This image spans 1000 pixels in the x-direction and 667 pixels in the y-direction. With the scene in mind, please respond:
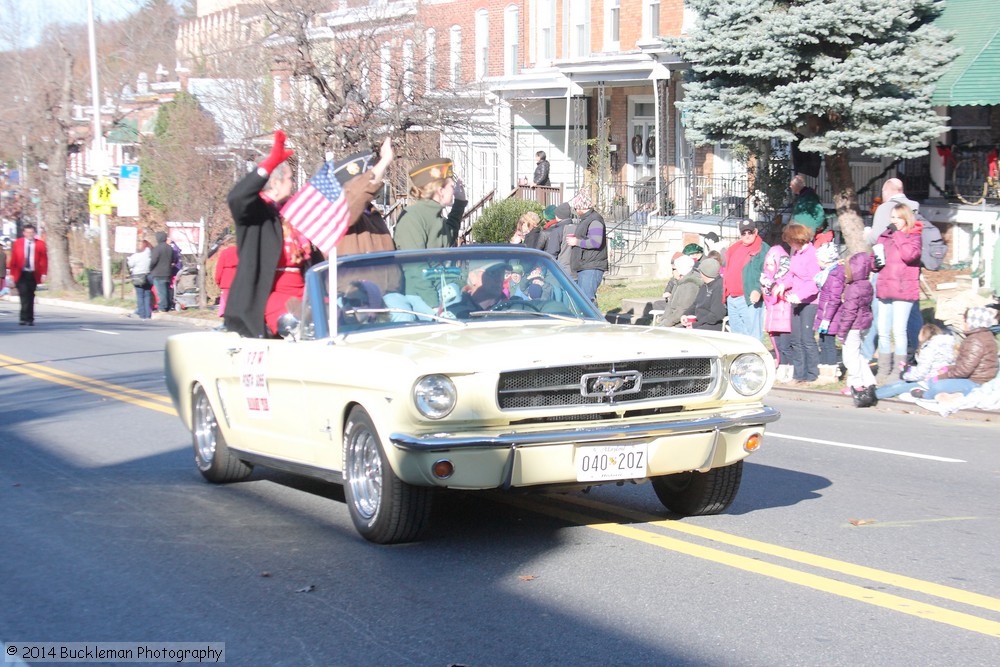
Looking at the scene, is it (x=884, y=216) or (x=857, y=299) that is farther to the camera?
(x=884, y=216)

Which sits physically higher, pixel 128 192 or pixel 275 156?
pixel 128 192

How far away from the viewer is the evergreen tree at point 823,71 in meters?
20.5

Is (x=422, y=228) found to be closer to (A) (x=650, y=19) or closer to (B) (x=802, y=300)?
(B) (x=802, y=300)

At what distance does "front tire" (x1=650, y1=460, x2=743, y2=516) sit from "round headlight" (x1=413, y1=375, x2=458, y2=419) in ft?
5.36

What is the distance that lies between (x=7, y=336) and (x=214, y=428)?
56.6 ft

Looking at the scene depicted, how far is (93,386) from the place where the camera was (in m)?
15.8

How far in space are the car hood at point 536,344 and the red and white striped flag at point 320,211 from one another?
36.3 inches

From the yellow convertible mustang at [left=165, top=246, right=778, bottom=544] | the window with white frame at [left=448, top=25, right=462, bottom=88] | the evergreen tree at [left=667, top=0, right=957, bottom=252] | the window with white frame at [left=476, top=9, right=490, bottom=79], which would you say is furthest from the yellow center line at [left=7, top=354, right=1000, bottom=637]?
the window with white frame at [left=476, top=9, right=490, bottom=79]

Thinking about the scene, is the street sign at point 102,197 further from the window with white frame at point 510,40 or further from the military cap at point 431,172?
the military cap at point 431,172

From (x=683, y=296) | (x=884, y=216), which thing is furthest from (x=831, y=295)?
(x=884, y=216)

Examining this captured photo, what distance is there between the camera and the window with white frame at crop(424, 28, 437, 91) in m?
31.3

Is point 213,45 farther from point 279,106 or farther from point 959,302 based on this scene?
point 959,302

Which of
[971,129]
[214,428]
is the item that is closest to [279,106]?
[971,129]

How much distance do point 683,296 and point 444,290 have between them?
8.11m
